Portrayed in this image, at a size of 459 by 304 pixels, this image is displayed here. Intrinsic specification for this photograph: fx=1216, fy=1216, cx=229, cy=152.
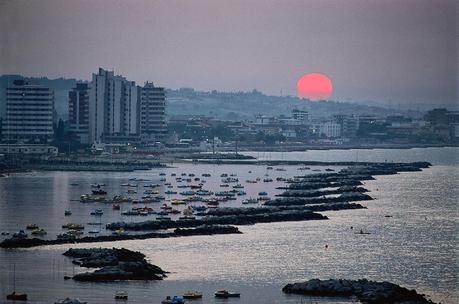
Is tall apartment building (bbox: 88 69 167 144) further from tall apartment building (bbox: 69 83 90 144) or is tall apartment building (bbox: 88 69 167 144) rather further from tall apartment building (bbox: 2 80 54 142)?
tall apartment building (bbox: 2 80 54 142)

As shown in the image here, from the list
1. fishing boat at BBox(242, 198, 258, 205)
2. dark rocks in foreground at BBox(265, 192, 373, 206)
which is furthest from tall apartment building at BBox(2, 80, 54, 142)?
fishing boat at BBox(242, 198, 258, 205)

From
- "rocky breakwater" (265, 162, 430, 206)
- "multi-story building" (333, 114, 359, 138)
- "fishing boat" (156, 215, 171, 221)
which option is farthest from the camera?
"multi-story building" (333, 114, 359, 138)

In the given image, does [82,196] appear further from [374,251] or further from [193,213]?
[374,251]

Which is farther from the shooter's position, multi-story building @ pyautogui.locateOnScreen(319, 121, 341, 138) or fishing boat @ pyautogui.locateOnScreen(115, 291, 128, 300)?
multi-story building @ pyautogui.locateOnScreen(319, 121, 341, 138)

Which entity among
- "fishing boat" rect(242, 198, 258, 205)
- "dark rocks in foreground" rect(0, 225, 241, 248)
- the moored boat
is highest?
"fishing boat" rect(242, 198, 258, 205)

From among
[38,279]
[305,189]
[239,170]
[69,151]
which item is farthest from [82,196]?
[69,151]

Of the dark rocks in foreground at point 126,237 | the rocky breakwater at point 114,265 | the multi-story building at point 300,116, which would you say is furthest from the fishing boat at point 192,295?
the multi-story building at point 300,116

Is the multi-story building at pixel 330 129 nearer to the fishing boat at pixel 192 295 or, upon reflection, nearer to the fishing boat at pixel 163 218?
the fishing boat at pixel 163 218
